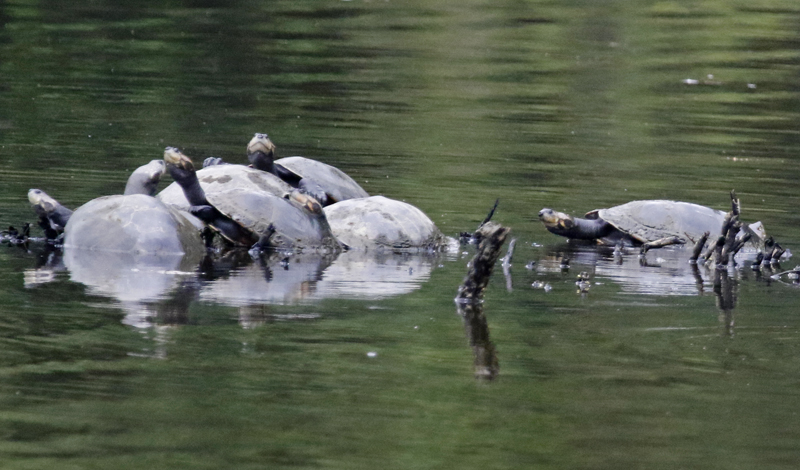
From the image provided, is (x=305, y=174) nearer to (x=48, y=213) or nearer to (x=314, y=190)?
(x=314, y=190)

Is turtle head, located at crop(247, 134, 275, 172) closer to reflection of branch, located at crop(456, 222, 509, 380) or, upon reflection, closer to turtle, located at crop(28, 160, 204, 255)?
turtle, located at crop(28, 160, 204, 255)

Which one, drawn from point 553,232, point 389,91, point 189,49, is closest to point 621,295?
point 553,232

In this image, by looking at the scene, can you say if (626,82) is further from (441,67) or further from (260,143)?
(260,143)

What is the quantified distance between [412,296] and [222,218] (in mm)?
2071

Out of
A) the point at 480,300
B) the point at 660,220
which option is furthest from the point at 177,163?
the point at 660,220

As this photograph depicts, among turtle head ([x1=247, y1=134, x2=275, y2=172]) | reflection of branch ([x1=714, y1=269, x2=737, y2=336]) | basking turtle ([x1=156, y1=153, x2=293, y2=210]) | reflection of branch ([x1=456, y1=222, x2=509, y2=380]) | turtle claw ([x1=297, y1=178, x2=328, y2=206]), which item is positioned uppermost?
turtle head ([x1=247, y1=134, x2=275, y2=172])

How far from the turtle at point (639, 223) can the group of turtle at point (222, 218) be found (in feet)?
3.21

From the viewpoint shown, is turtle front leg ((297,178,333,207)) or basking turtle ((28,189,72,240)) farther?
turtle front leg ((297,178,333,207))

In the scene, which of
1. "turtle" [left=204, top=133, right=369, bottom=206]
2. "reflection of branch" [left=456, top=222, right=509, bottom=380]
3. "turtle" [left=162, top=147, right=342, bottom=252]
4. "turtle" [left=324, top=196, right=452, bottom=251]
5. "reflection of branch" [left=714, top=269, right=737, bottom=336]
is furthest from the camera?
"turtle" [left=204, top=133, right=369, bottom=206]

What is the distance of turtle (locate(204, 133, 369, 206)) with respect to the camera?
9969 mm

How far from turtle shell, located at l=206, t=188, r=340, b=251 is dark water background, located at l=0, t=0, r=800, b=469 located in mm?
720

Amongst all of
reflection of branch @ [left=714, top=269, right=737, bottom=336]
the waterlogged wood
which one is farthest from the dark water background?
the waterlogged wood

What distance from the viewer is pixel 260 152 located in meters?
9.94

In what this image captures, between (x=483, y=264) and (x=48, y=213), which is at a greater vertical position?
(x=48, y=213)
